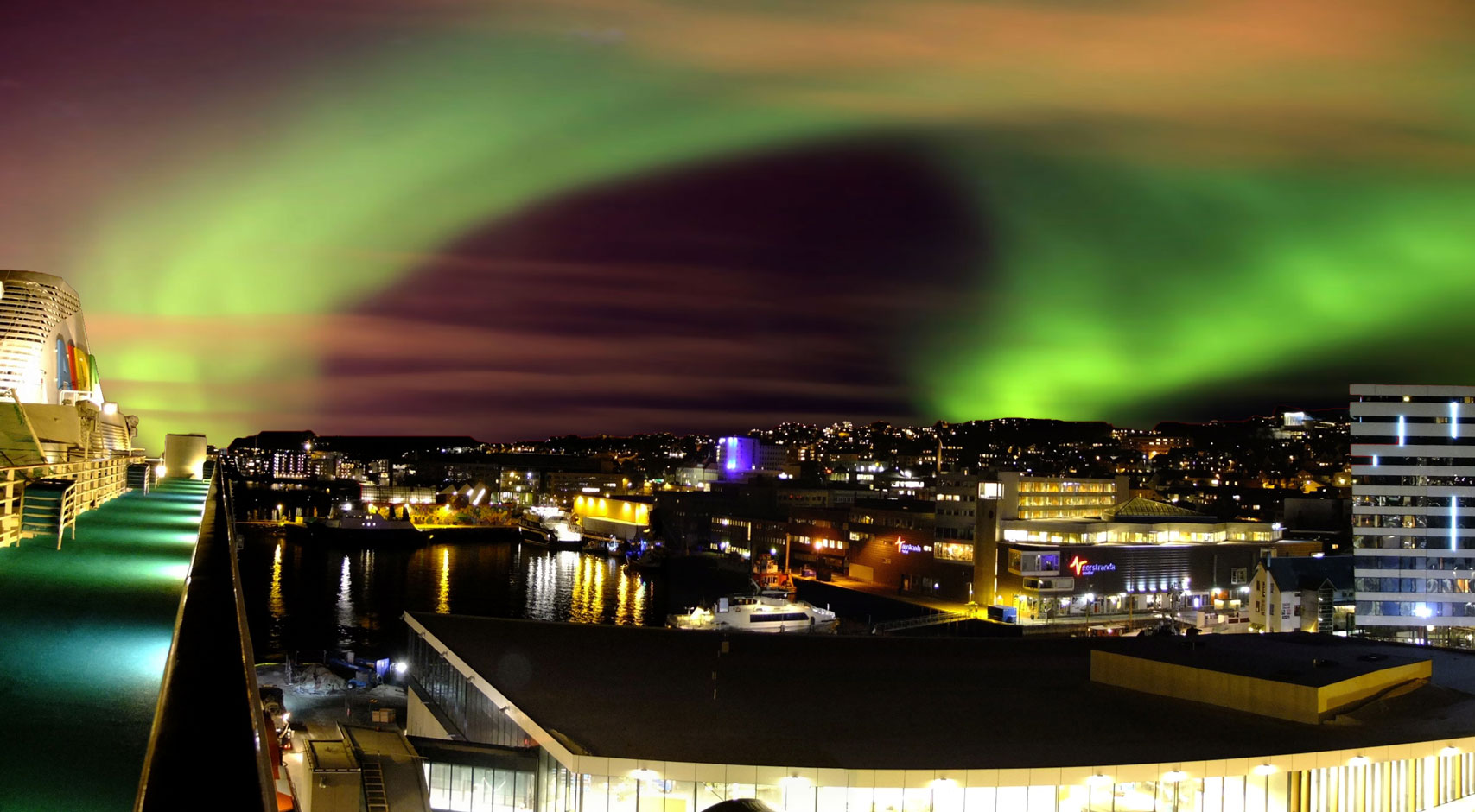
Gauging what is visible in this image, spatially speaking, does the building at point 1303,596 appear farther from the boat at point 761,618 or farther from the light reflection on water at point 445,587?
the light reflection on water at point 445,587

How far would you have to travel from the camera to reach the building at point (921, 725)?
8.48 m

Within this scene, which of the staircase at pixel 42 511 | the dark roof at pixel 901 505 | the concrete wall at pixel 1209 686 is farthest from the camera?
the dark roof at pixel 901 505

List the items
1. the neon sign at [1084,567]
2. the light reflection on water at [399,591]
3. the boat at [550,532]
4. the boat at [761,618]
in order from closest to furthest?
the light reflection on water at [399,591]
the boat at [761,618]
the neon sign at [1084,567]
the boat at [550,532]

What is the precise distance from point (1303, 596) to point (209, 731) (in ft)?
91.9

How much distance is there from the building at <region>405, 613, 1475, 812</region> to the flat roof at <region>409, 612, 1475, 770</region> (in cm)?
4

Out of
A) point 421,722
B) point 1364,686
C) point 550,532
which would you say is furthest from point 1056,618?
→ point 550,532

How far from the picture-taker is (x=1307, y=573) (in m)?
26.1

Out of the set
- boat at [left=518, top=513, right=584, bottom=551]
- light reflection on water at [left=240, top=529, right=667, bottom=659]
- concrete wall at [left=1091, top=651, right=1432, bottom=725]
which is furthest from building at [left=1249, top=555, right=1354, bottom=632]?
boat at [left=518, top=513, right=584, bottom=551]

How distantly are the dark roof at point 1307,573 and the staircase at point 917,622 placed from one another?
25.2ft

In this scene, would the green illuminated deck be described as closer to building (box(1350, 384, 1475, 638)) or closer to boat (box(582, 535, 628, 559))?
building (box(1350, 384, 1475, 638))

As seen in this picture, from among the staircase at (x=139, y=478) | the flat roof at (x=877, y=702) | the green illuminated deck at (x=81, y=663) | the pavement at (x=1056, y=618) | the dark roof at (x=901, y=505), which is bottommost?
the pavement at (x=1056, y=618)

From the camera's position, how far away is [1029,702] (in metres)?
11.2

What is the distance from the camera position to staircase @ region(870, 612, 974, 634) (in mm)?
28812

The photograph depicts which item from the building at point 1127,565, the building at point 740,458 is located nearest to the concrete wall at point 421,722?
the building at point 1127,565
